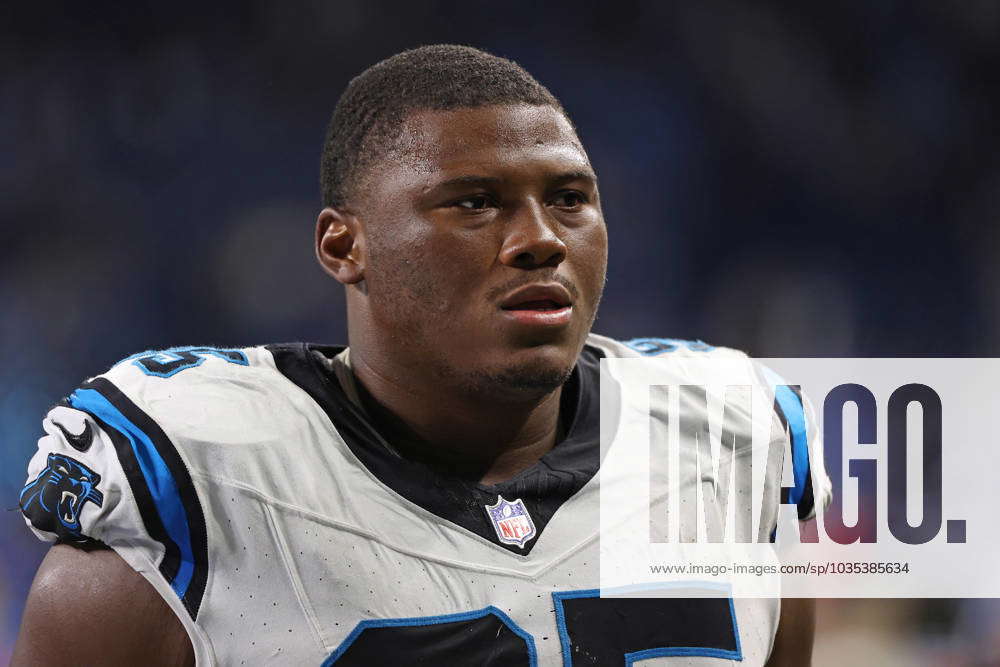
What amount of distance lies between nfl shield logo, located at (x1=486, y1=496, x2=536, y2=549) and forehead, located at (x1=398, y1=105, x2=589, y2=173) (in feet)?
1.36

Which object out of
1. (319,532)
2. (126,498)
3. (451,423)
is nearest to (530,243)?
(451,423)

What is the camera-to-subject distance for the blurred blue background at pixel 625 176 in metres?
2.72

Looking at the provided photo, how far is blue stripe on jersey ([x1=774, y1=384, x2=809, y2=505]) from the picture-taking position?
153 centimetres

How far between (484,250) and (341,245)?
23 cm

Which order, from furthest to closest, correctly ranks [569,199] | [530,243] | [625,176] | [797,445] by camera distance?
[625,176], [797,445], [569,199], [530,243]

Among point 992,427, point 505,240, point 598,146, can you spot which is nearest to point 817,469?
point 505,240

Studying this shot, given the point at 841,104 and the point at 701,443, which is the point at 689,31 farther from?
the point at 701,443

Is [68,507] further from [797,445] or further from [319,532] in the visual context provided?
[797,445]

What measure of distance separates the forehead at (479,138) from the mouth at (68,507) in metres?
0.53

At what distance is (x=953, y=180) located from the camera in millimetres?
3016

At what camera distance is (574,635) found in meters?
1.27

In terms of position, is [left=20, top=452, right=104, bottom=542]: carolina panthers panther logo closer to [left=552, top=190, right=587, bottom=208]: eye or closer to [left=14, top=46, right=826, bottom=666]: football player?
[left=14, top=46, right=826, bottom=666]: football player

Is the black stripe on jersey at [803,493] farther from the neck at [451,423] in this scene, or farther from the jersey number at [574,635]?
the neck at [451,423]

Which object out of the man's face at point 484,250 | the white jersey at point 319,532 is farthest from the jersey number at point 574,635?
the man's face at point 484,250
